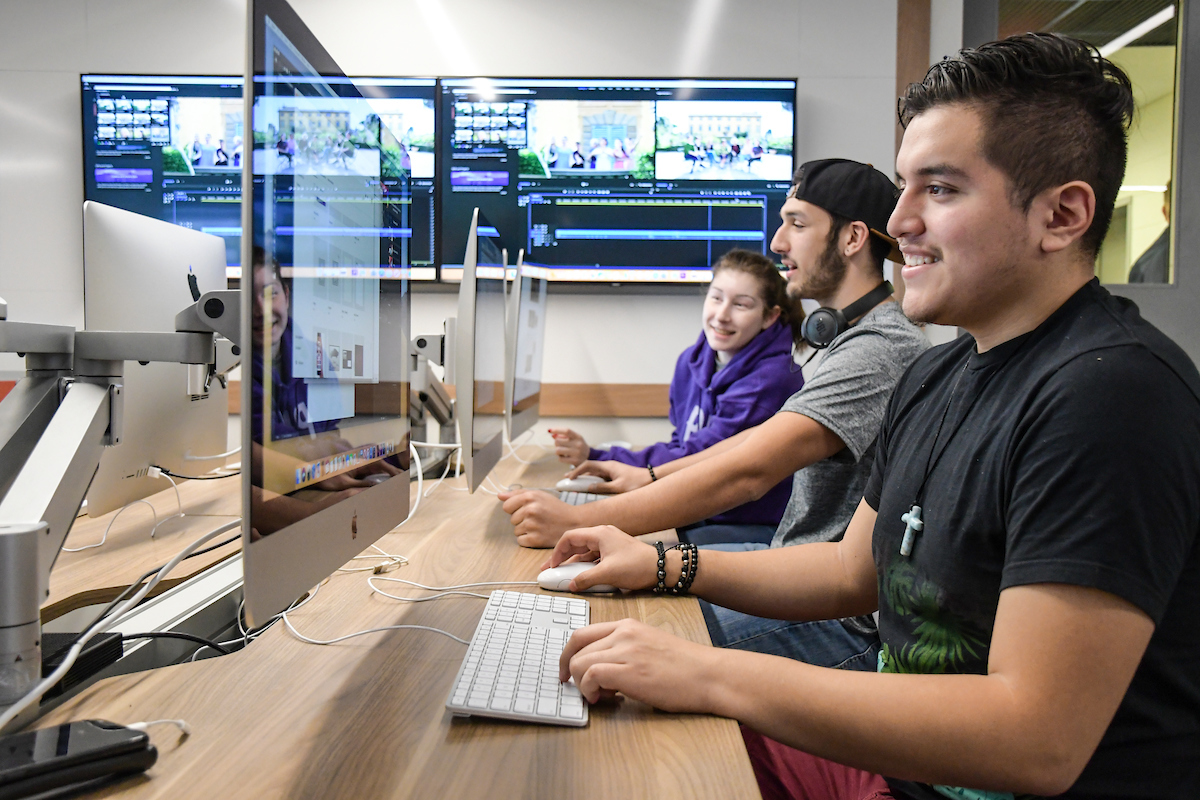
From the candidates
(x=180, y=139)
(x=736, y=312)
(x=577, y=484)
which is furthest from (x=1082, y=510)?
(x=180, y=139)

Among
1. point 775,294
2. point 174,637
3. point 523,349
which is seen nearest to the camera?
point 174,637

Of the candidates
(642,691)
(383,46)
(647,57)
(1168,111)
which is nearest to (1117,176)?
(642,691)

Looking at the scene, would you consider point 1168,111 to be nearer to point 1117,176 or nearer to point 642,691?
point 1117,176

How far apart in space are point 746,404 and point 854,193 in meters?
0.74

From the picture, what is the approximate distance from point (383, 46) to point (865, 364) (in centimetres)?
263

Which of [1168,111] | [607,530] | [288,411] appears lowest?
[607,530]

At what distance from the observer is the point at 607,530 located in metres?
1.06

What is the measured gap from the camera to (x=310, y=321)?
73 centimetres

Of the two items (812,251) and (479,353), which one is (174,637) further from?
(812,251)

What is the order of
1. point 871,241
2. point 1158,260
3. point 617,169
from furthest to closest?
point 617,169 < point 1158,260 < point 871,241

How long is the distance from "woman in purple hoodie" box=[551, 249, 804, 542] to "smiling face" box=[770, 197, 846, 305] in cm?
54

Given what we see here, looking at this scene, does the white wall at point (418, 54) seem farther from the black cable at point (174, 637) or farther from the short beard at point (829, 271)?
the black cable at point (174, 637)

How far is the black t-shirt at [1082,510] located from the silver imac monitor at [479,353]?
32.5 inches

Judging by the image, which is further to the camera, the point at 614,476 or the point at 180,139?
the point at 180,139
